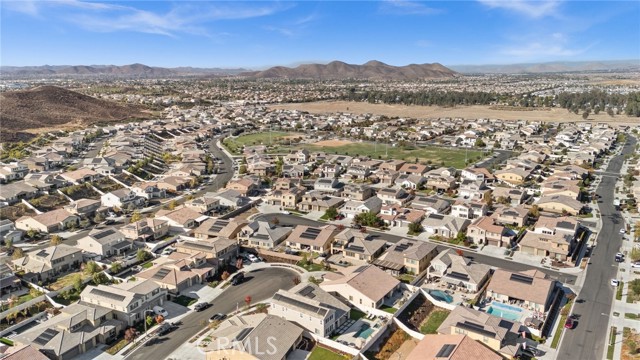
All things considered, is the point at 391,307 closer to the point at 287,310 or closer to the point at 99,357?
the point at 287,310

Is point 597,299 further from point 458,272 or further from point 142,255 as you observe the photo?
point 142,255

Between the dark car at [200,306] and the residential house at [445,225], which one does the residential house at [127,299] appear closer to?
the dark car at [200,306]

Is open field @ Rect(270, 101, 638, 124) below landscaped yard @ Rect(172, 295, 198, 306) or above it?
above

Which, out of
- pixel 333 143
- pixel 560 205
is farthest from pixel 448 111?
pixel 560 205

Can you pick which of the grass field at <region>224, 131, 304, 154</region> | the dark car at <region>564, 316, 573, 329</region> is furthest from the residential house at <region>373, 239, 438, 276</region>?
the grass field at <region>224, 131, 304, 154</region>

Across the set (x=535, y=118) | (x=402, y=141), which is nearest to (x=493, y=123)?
(x=535, y=118)

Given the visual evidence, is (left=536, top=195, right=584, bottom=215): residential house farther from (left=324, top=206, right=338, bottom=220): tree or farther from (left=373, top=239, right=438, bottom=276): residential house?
(left=324, top=206, right=338, bottom=220): tree

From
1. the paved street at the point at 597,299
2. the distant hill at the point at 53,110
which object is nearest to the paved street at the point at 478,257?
the paved street at the point at 597,299
